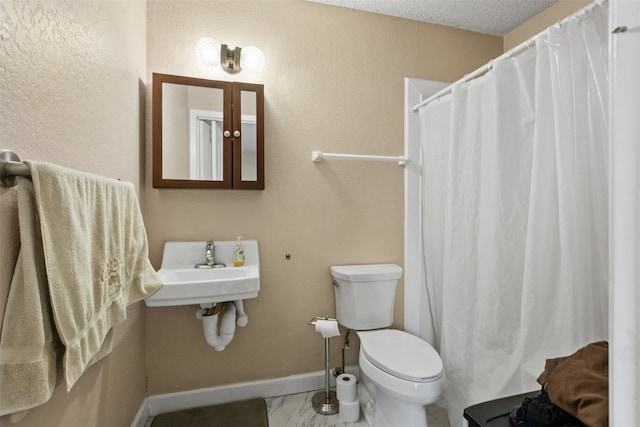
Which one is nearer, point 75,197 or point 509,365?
point 75,197

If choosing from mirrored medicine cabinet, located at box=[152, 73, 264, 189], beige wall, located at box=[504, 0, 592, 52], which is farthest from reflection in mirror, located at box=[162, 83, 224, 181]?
beige wall, located at box=[504, 0, 592, 52]

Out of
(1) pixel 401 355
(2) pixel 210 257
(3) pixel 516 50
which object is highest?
(3) pixel 516 50

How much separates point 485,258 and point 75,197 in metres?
1.54

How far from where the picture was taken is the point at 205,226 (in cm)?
158

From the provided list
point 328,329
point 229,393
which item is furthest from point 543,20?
point 229,393

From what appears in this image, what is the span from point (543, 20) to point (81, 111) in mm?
2438

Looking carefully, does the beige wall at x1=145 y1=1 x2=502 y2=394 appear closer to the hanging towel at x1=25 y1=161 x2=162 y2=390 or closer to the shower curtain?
the shower curtain

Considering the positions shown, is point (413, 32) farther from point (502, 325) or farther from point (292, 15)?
point (502, 325)

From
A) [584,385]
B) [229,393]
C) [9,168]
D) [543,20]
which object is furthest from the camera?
[543,20]

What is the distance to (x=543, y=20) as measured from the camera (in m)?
1.76

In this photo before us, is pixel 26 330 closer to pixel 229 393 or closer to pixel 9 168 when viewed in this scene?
pixel 9 168

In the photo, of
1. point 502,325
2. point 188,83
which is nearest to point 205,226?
point 188,83

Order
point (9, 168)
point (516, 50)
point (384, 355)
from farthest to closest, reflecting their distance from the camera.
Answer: point (384, 355), point (516, 50), point (9, 168)

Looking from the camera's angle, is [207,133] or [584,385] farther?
[207,133]
